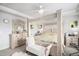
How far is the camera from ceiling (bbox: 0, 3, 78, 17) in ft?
5.24

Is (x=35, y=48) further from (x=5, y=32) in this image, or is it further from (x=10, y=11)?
(x=10, y=11)

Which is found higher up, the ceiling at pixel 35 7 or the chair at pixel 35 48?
the ceiling at pixel 35 7

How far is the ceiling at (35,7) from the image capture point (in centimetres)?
160

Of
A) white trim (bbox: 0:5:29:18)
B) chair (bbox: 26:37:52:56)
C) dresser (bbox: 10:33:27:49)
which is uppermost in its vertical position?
white trim (bbox: 0:5:29:18)

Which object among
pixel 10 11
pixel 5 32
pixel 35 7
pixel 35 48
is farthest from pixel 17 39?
pixel 35 7

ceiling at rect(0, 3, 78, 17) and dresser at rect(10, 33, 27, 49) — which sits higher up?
ceiling at rect(0, 3, 78, 17)

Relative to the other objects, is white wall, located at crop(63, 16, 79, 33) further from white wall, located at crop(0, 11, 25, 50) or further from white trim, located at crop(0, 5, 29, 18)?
white wall, located at crop(0, 11, 25, 50)

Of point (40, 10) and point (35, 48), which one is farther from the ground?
point (40, 10)

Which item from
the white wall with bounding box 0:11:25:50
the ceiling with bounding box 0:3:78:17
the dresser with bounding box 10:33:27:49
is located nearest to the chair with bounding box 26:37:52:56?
the dresser with bounding box 10:33:27:49

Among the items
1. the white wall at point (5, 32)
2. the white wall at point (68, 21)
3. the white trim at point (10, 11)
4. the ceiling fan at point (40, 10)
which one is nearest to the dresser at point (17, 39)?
the white wall at point (5, 32)

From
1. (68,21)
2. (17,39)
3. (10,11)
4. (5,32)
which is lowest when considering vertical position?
(17,39)

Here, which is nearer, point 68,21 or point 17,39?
point 68,21

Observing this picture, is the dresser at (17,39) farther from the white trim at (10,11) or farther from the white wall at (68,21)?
the white wall at (68,21)

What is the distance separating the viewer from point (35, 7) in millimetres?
1673
